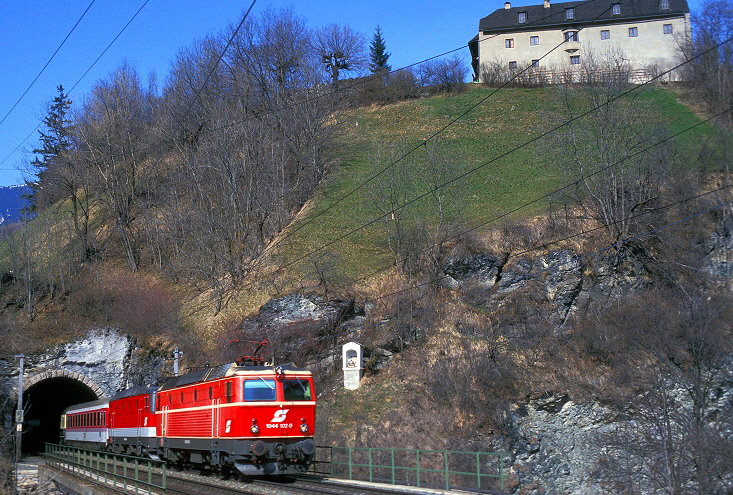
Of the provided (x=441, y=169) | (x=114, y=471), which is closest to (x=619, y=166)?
(x=441, y=169)

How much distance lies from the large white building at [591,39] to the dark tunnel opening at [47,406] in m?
55.4

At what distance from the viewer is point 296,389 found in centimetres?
2042

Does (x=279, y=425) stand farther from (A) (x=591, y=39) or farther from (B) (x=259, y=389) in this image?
(A) (x=591, y=39)

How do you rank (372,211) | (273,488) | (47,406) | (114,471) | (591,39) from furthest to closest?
(591,39) → (47,406) → (372,211) → (114,471) → (273,488)

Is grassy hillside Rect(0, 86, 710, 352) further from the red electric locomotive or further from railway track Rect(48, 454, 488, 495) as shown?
railway track Rect(48, 454, 488, 495)

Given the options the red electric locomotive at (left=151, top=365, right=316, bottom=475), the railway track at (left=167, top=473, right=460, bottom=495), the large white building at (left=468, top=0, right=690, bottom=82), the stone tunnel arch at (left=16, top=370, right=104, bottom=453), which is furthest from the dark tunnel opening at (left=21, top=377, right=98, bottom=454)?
the large white building at (left=468, top=0, right=690, bottom=82)

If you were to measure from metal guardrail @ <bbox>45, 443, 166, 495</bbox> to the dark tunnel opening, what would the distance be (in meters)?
21.8

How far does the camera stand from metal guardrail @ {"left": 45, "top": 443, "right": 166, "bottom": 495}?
50.2 ft

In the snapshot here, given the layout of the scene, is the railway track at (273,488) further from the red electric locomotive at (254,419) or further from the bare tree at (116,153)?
the bare tree at (116,153)

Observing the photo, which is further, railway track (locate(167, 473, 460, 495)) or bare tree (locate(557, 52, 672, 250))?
bare tree (locate(557, 52, 672, 250))

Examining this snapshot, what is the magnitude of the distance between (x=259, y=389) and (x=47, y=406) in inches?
1875

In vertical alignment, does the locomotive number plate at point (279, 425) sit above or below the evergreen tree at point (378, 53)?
below

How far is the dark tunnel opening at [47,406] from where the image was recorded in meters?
49.9

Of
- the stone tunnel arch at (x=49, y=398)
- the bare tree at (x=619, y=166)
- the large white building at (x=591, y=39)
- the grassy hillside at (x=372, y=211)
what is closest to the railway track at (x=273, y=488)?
the grassy hillside at (x=372, y=211)
